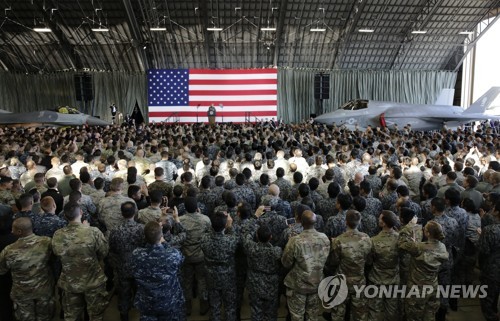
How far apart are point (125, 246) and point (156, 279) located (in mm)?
1018

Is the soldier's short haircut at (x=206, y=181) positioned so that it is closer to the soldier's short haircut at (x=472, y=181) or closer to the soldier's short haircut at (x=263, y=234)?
the soldier's short haircut at (x=263, y=234)

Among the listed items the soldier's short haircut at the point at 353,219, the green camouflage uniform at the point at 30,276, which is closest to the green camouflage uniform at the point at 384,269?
the soldier's short haircut at the point at 353,219

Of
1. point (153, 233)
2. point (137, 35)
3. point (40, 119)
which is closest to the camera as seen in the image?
point (153, 233)

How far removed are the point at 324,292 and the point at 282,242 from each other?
0.70 m

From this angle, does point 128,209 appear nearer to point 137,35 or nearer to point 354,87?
point 137,35

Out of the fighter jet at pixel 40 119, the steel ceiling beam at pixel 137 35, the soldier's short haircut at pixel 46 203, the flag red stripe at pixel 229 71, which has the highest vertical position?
the steel ceiling beam at pixel 137 35

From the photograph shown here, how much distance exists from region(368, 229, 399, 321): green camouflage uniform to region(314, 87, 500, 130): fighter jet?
15.6 meters

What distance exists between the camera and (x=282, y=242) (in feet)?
15.2

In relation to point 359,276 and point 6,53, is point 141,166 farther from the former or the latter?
point 6,53

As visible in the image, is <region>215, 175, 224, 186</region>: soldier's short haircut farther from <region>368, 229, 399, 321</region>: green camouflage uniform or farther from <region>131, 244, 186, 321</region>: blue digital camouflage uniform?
<region>368, 229, 399, 321</region>: green camouflage uniform

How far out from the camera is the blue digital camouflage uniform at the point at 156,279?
3.81 meters

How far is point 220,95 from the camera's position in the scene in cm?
2517

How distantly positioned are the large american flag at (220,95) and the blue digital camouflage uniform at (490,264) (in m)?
20.7

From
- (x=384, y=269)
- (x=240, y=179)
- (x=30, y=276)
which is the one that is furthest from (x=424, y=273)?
(x=30, y=276)
